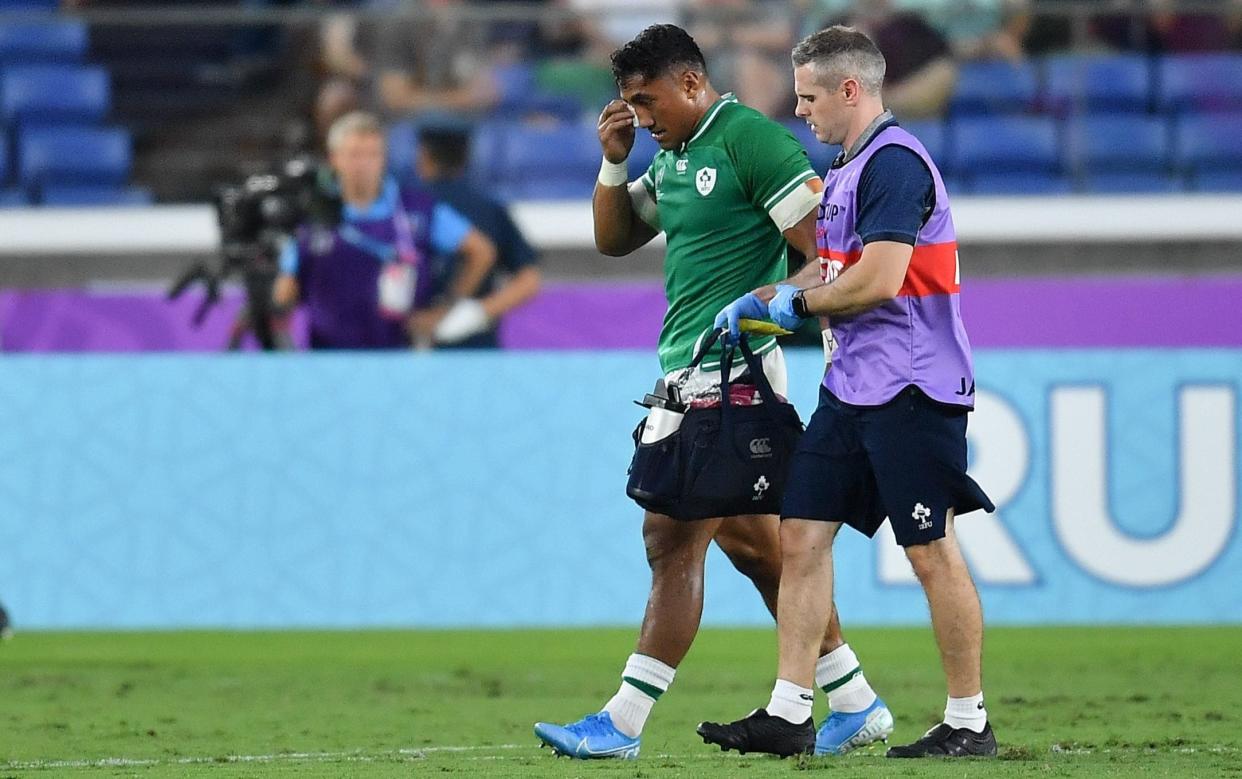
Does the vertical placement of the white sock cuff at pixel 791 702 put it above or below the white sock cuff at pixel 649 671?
below

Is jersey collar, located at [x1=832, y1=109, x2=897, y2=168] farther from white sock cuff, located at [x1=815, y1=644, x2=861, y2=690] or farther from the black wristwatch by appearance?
white sock cuff, located at [x1=815, y1=644, x2=861, y2=690]

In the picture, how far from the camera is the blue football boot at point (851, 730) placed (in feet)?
17.6

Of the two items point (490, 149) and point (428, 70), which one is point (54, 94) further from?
point (490, 149)

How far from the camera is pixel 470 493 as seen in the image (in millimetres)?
9438

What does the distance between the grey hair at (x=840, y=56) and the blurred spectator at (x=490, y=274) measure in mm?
5433

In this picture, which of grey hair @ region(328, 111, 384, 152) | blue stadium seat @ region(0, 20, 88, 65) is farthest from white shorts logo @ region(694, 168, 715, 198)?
blue stadium seat @ region(0, 20, 88, 65)

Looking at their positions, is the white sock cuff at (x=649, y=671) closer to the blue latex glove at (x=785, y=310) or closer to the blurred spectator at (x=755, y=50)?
the blue latex glove at (x=785, y=310)

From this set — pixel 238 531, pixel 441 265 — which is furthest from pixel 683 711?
pixel 441 265

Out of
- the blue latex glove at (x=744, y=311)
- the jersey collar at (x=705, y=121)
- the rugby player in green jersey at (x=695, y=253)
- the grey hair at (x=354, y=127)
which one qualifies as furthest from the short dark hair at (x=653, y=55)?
the grey hair at (x=354, y=127)

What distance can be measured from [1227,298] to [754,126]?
6.48m

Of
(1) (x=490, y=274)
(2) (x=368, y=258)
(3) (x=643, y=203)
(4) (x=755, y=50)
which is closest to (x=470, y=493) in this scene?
(2) (x=368, y=258)

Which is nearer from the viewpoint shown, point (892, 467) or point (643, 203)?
point (892, 467)

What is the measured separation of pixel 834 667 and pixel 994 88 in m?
8.78

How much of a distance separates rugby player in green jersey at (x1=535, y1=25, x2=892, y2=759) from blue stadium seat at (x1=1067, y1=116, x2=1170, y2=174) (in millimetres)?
8516
